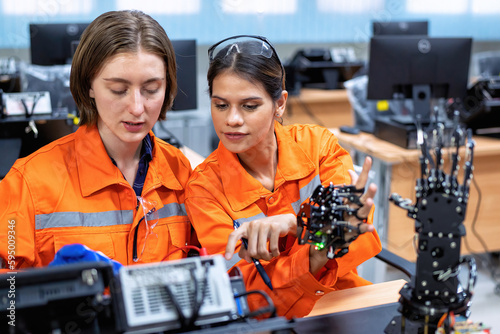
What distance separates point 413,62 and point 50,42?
205 cm

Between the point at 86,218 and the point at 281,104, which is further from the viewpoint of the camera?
the point at 281,104

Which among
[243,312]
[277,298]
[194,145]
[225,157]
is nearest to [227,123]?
[225,157]

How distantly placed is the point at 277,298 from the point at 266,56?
0.61m

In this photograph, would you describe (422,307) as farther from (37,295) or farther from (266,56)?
(266,56)

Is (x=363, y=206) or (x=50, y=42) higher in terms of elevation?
(x=50, y=42)

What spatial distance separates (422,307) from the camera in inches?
34.4

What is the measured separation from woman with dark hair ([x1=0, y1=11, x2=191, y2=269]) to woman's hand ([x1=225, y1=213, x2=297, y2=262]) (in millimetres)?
326

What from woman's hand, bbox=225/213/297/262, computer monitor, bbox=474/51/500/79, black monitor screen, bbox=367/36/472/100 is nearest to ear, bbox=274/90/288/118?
woman's hand, bbox=225/213/297/262

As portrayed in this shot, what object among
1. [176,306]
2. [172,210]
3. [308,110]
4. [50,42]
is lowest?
[308,110]

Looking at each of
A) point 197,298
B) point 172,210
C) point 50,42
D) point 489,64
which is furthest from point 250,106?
point 489,64

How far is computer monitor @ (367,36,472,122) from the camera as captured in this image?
2.76 m

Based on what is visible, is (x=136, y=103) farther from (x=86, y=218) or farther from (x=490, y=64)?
(x=490, y=64)

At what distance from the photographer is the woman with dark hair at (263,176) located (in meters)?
1.18

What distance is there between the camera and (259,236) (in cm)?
106
